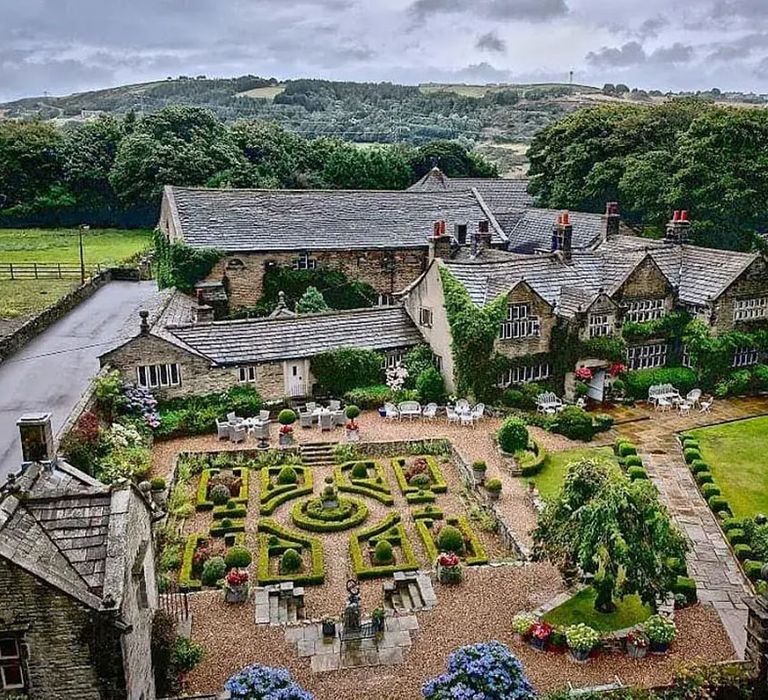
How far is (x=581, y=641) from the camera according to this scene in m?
20.2

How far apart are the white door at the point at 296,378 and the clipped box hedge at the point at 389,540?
12367mm

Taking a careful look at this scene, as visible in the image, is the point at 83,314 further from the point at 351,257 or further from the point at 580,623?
the point at 580,623

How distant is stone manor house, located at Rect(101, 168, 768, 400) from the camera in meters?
38.2

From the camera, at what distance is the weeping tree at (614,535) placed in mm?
20766

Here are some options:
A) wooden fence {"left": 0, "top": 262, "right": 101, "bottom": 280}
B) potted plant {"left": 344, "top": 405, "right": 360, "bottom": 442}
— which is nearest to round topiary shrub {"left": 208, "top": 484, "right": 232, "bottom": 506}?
potted plant {"left": 344, "top": 405, "right": 360, "bottom": 442}

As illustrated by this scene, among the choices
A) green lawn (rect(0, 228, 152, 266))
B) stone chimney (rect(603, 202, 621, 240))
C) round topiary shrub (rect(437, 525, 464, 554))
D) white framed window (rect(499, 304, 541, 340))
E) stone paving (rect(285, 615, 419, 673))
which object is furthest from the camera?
green lawn (rect(0, 228, 152, 266))

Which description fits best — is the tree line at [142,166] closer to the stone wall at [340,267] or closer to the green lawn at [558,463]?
Result: the stone wall at [340,267]

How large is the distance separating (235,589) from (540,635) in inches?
355

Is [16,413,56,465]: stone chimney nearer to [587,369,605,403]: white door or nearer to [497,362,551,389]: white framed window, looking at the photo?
[497,362,551,389]: white framed window

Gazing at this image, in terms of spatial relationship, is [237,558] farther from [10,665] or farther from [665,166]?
[665,166]

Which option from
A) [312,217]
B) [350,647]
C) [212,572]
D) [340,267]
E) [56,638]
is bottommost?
[350,647]

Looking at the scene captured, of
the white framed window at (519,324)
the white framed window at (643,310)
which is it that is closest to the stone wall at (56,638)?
the white framed window at (519,324)

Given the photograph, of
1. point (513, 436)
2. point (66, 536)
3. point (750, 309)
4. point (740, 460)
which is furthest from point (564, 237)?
point (66, 536)

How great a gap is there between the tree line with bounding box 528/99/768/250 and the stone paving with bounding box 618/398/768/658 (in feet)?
65.0
